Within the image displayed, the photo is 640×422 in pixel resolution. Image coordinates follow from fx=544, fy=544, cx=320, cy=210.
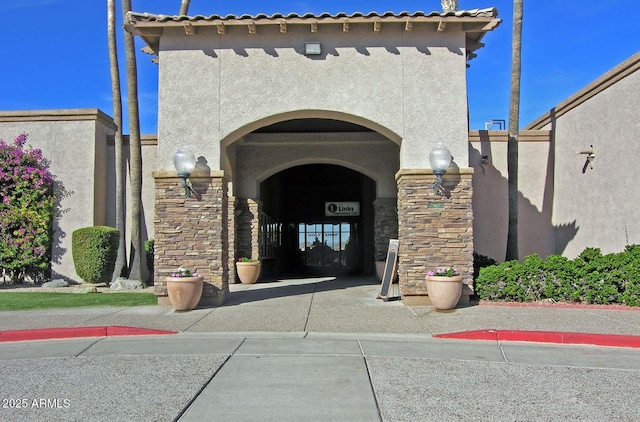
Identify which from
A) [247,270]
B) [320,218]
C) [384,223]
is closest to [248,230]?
[247,270]

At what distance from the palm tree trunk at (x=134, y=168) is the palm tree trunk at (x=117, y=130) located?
0.39m

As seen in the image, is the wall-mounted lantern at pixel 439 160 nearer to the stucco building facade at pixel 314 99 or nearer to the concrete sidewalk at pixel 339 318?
the stucco building facade at pixel 314 99

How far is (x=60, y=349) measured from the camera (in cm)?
764

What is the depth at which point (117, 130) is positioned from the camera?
16062 millimetres

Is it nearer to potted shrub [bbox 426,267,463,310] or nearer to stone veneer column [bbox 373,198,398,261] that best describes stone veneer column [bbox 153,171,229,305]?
potted shrub [bbox 426,267,463,310]

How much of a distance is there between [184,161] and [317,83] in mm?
3206

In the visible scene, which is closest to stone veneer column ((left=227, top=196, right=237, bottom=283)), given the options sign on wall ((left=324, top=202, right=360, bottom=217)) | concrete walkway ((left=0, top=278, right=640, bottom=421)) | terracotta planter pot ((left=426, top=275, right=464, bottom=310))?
concrete walkway ((left=0, top=278, right=640, bottom=421))

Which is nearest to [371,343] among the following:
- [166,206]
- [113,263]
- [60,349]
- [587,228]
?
[60,349]

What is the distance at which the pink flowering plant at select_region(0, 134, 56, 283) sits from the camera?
15.7 m

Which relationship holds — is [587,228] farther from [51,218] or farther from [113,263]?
[51,218]

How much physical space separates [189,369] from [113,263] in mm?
10559

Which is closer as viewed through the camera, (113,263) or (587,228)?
(587,228)

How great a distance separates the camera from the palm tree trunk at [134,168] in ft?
49.3

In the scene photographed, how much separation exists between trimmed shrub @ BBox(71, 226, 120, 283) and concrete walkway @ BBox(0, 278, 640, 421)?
495cm
